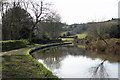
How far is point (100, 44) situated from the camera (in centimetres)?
2227

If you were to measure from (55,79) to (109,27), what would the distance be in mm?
23945

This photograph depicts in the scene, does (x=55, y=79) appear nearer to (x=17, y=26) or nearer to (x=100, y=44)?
(x=100, y=44)

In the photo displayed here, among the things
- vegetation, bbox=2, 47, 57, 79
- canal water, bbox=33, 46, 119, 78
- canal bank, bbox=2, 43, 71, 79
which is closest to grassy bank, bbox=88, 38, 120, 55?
canal water, bbox=33, 46, 119, 78

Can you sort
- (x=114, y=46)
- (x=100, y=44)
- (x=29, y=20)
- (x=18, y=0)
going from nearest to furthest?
(x=114, y=46), (x=100, y=44), (x=18, y=0), (x=29, y=20)

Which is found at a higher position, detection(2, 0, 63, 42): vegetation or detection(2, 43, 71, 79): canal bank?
detection(2, 0, 63, 42): vegetation

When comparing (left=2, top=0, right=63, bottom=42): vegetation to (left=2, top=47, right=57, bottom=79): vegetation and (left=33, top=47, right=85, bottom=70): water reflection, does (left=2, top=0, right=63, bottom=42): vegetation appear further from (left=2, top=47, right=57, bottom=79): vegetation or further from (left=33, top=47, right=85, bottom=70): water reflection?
(left=2, top=47, right=57, bottom=79): vegetation

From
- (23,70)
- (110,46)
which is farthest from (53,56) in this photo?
(23,70)

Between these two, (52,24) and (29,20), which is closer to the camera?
(29,20)

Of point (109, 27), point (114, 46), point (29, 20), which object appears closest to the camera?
point (114, 46)

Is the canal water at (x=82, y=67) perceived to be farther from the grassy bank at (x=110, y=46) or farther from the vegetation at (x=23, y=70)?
the grassy bank at (x=110, y=46)

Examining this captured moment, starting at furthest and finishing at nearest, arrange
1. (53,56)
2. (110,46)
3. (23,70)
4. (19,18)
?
(19,18)
(110,46)
(53,56)
(23,70)

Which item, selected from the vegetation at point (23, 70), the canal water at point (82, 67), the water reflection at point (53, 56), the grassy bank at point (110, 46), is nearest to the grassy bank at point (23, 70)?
the vegetation at point (23, 70)

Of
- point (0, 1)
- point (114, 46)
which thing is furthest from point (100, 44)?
point (0, 1)

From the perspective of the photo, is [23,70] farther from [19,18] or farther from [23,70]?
[19,18]
